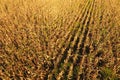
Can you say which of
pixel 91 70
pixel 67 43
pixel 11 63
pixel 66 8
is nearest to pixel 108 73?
pixel 91 70

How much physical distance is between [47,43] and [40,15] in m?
2.29

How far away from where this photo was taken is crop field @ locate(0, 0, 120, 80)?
156 inches

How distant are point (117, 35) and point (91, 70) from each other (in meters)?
1.87

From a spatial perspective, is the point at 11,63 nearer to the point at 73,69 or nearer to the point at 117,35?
the point at 73,69

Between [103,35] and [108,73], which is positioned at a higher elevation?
[103,35]

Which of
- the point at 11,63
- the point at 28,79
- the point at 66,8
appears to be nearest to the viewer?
the point at 28,79

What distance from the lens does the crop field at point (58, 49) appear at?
3.97 m

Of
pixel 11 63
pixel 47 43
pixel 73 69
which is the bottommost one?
pixel 73 69

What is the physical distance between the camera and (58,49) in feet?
15.6

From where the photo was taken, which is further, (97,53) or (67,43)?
(67,43)

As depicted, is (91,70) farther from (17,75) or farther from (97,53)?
(17,75)

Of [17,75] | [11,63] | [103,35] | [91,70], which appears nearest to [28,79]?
[17,75]

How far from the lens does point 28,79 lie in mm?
3680

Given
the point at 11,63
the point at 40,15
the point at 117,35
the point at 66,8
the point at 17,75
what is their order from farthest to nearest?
1. the point at 66,8
2. the point at 40,15
3. the point at 117,35
4. the point at 11,63
5. the point at 17,75
